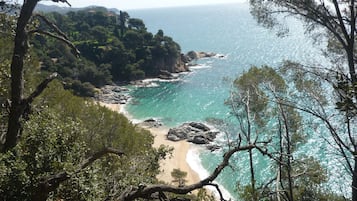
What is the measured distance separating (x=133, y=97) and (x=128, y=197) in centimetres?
4857

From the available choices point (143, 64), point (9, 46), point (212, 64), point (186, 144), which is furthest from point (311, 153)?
point (212, 64)

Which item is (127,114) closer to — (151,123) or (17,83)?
(151,123)

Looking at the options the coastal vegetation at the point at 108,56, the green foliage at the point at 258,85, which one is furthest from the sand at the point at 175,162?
the coastal vegetation at the point at 108,56

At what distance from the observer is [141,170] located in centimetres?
678

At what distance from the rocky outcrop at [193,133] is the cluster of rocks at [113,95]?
566 inches

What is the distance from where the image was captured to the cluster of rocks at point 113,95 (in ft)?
168

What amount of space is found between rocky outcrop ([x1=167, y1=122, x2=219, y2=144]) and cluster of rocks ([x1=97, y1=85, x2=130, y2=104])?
1438 centimetres

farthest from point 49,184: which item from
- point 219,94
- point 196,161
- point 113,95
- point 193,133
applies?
point 113,95

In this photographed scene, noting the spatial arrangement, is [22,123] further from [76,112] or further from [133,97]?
[133,97]

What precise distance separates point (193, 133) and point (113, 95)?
19886 millimetres

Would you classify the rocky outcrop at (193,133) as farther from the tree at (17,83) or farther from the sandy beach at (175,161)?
the tree at (17,83)

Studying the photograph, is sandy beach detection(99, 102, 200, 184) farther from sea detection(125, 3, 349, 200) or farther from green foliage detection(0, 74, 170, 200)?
green foliage detection(0, 74, 170, 200)

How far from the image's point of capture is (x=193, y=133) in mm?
37406

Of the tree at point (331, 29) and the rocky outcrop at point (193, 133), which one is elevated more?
the tree at point (331, 29)
